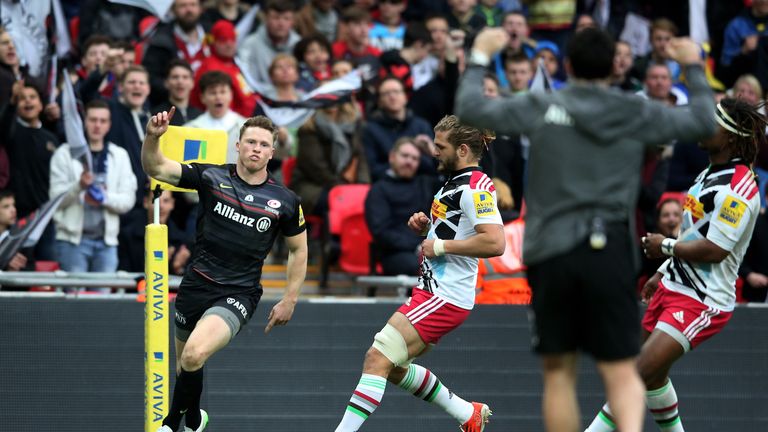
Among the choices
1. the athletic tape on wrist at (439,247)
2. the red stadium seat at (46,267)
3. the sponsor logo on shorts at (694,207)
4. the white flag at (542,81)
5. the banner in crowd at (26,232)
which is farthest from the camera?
the white flag at (542,81)

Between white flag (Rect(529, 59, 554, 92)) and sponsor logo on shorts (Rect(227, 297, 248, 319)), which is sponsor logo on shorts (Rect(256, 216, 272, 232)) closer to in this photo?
sponsor logo on shorts (Rect(227, 297, 248, 319))

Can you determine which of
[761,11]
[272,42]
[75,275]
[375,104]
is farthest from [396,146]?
[761,11]

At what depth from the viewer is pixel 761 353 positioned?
1048cm

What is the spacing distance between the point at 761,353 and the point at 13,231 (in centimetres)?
666

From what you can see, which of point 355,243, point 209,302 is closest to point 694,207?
point 209,302

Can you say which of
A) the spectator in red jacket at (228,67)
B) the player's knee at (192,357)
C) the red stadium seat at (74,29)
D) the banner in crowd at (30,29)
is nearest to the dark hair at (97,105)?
the banner in crowd at (30,29)

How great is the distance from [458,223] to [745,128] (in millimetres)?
1898

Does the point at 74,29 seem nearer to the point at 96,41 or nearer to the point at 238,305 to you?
the point at 96,41

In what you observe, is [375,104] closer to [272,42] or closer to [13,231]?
[272,42]

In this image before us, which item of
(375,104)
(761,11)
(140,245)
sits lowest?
(140,245)

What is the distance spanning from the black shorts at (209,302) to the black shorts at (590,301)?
286 cm

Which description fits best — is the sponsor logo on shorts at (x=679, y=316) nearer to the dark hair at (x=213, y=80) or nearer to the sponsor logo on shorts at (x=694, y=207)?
the sponsor logo on shorts at (x=694, y=207)

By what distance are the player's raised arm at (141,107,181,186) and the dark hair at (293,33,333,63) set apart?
6.23 meters

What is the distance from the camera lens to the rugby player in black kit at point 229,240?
8328 mm
